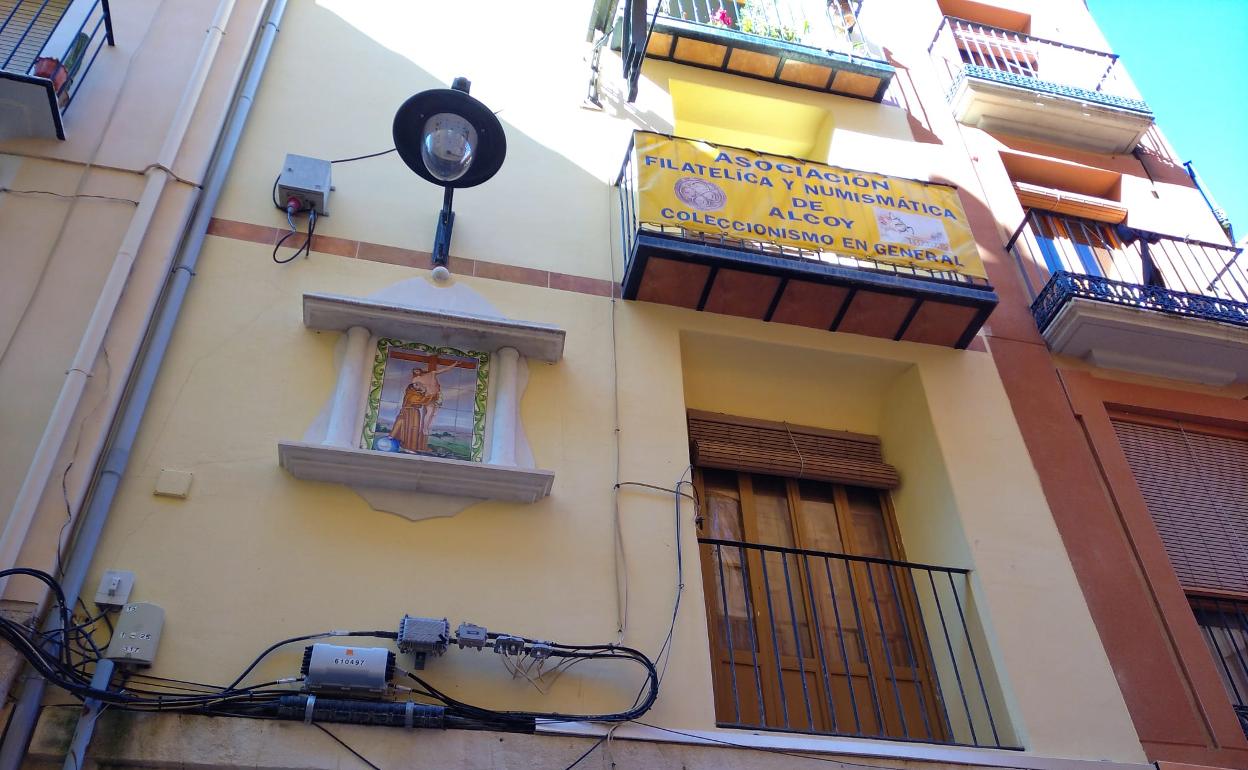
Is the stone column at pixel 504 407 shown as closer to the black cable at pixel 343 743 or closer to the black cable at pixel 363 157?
the black cable at pixel 343 743

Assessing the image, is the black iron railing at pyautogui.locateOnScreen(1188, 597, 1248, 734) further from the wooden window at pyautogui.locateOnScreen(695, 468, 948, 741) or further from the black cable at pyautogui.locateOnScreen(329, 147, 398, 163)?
the black cable at pyautogui.locateOnScreen(329, 147, 398, 163)

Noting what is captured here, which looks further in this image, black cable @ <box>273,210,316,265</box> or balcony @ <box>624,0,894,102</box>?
balcony @ <box>624,0,894,102</box>

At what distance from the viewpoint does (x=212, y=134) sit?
6848 millimetres

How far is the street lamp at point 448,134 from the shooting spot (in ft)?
19.1

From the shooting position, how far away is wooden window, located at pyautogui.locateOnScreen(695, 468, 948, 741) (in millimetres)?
6023

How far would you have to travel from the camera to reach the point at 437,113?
5.87 meters

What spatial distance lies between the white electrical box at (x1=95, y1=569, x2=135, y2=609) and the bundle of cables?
67 mm

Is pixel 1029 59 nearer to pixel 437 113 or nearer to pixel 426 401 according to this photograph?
pixel 437 113

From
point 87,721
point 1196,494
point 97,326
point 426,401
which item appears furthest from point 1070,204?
point 87,721

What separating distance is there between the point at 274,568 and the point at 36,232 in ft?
8.83

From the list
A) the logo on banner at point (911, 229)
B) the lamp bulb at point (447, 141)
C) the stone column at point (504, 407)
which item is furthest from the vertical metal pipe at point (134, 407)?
the logo on banner at point (911, 229)

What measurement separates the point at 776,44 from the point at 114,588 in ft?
23.4

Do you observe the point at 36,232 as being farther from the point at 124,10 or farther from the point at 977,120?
the point at 977,120

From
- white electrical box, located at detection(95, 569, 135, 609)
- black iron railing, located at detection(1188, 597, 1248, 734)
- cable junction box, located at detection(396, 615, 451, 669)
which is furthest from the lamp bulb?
black iron railing, located at detection(1188, 597, 1248, 734)
